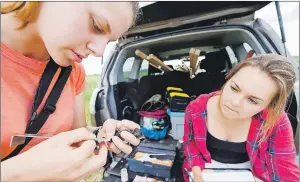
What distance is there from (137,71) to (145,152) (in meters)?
1.11

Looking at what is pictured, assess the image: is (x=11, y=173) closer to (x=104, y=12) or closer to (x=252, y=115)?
(x=104, y=12)

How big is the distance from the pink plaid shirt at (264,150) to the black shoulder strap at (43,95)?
86cm

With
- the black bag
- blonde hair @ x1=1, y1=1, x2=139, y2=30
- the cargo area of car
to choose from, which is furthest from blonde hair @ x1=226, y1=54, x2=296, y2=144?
blonde hair @ x1=1, y1=1, x2=139, y2=30

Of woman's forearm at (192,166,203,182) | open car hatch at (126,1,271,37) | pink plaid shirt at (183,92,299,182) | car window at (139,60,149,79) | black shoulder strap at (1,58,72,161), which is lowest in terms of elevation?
woman's forearm at (192,166,203,182)

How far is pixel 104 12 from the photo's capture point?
418 millimetres

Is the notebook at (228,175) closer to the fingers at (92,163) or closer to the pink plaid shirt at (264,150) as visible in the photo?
the pink plaid shirt at (264,150)

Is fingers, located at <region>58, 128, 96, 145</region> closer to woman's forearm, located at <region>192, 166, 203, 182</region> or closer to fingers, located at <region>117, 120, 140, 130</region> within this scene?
fingers, located at <region>117, 120, 140, 130</region>

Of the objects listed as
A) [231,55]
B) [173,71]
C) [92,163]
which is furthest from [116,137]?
[231,55]

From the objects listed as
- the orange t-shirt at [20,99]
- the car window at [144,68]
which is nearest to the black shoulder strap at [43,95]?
the orange t-shirt at [20,99]

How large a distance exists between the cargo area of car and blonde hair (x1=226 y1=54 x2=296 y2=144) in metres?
0.65

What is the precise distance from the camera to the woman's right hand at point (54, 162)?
13.0 inches

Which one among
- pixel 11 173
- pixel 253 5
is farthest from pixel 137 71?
pixel 11 173

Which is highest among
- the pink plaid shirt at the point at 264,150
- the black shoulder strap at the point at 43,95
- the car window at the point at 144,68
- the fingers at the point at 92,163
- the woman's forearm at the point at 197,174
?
the black shoulder strap at the point at 43,95

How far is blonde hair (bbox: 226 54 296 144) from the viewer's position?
0.96 m
